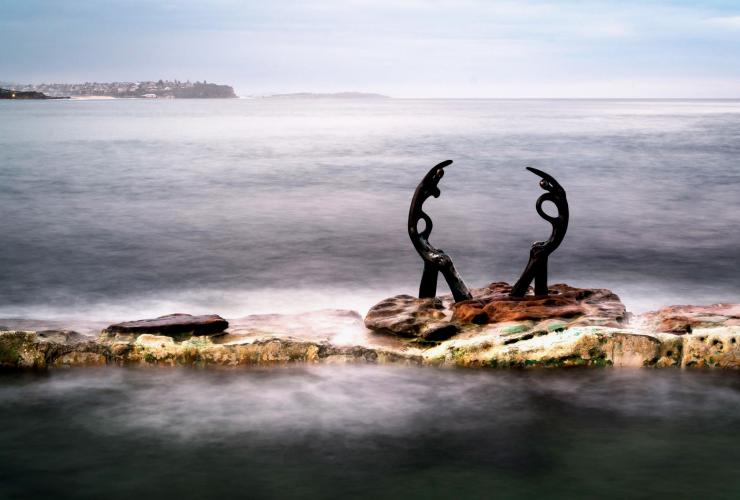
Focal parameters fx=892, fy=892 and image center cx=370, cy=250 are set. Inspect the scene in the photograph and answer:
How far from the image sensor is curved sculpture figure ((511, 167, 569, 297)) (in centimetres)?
802

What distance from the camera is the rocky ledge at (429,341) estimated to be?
713cm

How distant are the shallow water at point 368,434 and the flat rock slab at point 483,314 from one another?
1.98 ft

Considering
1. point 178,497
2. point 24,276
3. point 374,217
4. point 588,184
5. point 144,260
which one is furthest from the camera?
point 588,184

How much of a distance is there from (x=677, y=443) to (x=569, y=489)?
1.07 metres

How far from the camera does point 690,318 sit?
7.68 m

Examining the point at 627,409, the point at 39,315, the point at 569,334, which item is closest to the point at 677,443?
the point at 627,409

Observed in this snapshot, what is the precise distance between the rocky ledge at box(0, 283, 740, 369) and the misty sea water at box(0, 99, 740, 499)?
19 cm

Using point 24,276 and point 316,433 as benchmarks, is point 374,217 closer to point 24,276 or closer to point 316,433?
point 24,276

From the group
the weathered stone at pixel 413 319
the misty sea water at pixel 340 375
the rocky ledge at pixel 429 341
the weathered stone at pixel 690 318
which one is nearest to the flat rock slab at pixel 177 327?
the rocky ledge at pixel 429 341

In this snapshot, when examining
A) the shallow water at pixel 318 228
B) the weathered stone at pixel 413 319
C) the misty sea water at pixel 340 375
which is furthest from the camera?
the shallow water at pixel 318 228

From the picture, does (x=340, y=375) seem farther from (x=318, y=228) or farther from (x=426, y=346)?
(x=318, y=228)

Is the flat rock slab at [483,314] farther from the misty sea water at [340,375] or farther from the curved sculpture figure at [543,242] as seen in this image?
the misty sea water at [340,375]

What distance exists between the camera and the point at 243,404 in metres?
6.36

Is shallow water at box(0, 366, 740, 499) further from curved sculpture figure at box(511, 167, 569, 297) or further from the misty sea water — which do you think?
curved sculpture figure at box(511, 167, 569, 297)
